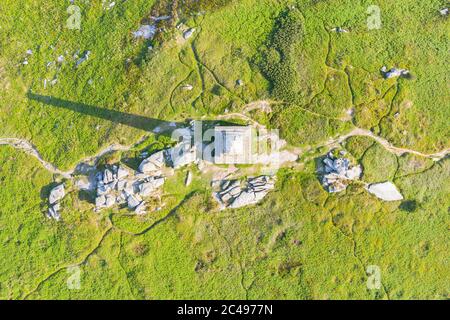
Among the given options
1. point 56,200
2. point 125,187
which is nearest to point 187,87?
point 125,187

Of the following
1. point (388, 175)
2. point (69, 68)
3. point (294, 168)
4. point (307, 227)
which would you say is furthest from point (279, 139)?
point (69, 68)

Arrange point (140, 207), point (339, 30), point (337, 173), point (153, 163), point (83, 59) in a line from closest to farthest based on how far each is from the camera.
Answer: point (337, 173) < point (153, 163) < point (140, 207) < point (339, 30) < point (83, 59)

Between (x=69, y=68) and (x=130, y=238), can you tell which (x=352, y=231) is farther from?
(x=69, y=68)

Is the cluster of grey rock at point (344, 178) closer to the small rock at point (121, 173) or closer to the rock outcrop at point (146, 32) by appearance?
the small rock at point (121, 173)

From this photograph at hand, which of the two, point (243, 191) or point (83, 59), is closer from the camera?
point (243, 191)

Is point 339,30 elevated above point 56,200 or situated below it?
above

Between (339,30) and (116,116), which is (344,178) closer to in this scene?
(339,30)

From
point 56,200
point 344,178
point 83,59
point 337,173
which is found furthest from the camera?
point 83,59
